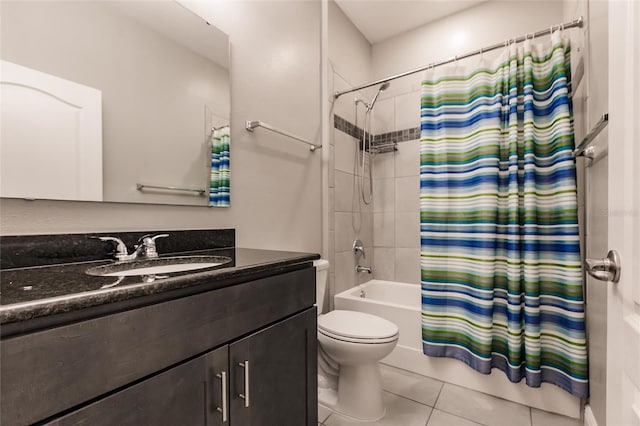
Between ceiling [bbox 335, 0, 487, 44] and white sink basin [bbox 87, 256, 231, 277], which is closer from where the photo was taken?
white sink basin [bbox 87, 256, 231, 277]

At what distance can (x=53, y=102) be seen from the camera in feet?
2.90

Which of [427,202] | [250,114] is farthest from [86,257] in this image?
[427,202]

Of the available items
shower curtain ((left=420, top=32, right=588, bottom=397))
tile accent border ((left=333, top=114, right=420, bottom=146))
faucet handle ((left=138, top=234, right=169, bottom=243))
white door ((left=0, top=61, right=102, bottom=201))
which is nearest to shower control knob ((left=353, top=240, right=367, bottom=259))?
shower curtain ((left=420, top=32, right=588, bottom=397))

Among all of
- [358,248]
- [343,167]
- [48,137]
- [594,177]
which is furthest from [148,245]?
[594,177]

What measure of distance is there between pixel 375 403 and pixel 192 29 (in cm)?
202

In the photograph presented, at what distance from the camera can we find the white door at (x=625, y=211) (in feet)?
1.59

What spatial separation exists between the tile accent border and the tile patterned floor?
73.5 inches

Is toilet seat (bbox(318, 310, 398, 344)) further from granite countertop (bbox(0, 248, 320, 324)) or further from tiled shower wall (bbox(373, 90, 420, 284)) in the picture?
tiled shower wall (bbox(373, 90, 420, 284))

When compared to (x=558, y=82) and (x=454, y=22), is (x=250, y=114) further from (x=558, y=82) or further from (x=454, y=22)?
(x=454, y=22)

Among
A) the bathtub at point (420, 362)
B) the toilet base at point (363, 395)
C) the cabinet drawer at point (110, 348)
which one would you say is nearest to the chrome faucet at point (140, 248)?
the cabinet drawer at point (110, 348)

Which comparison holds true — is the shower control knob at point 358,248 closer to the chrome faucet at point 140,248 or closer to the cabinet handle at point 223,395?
the chrome faucet at point 140,248

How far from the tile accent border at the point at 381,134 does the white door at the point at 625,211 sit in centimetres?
176

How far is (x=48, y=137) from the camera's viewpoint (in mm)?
870

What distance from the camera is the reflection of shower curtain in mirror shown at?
1.33m
